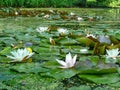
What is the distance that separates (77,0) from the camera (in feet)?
50.9

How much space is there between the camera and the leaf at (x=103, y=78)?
1.25 metres

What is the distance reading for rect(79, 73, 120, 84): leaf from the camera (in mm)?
1245

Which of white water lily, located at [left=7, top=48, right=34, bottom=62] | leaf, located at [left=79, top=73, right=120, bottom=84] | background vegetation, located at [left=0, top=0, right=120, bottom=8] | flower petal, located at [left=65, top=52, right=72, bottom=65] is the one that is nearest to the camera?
leaf, located at [left=79, top=73, right=120, bottom=84]

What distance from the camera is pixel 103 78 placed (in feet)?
4.20

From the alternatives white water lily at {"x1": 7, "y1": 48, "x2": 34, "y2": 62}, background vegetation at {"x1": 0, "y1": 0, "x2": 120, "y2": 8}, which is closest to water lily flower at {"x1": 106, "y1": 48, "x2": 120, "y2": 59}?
white water lily at {"x1": 7, "y1": 48, "x2": 34, "y2": 62}

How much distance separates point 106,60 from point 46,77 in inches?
15.6

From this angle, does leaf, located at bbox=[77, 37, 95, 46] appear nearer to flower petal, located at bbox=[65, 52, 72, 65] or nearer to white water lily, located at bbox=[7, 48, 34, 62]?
white water lily, located at bbox=[7, 48, 34, 62]

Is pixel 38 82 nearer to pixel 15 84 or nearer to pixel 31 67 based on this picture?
pixel 15 84

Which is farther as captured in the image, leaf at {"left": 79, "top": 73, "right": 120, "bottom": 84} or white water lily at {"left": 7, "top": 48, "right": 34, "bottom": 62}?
white water lily at {"left": 7, "top": 48, "right": 34, "bottom": 62}

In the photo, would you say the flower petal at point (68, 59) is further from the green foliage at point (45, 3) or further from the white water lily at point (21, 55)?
the green foliage at point (45, 3)

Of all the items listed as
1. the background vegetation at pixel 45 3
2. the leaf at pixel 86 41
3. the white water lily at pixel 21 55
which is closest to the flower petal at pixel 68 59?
the white water lily at pixel 21 55

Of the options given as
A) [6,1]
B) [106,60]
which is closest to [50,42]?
[106,60]

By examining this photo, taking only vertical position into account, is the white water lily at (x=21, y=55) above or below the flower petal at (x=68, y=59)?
below

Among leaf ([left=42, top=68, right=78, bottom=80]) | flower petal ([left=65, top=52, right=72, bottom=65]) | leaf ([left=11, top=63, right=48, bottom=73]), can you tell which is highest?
flower petal ([left=65, top=52, right=72, bottom=65])
